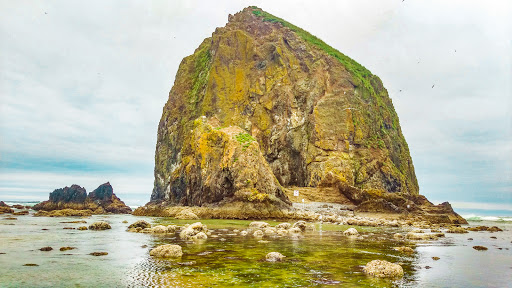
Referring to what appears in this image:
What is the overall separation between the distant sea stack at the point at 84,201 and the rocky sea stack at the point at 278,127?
10825 millimetres

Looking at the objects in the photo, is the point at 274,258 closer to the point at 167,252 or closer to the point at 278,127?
the point at 167,252

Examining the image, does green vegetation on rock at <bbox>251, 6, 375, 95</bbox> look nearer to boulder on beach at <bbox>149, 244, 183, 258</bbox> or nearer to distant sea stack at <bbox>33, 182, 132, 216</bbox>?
distant sea stack at <bbox>33, 182, 132, 216</bbox>

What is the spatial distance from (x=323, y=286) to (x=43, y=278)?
6471mm

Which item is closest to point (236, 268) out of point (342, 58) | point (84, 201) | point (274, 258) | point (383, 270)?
point (274, 258)

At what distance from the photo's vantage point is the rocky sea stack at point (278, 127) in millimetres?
Answer: 42594

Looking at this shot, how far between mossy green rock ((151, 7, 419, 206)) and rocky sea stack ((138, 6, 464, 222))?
24 centimetres

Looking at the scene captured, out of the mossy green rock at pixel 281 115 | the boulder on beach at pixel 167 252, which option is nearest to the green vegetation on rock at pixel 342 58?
the mossy green rock at pixel 281 115

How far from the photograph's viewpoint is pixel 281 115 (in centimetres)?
6788

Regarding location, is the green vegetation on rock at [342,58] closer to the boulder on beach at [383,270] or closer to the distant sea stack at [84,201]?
the distant sea stack at [84,201]

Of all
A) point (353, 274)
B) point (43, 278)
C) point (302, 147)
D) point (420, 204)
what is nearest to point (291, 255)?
point (353, 274)

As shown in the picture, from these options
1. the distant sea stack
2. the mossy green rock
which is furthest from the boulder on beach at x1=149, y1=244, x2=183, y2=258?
the distant sea stack

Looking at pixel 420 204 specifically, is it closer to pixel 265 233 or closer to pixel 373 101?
pixel 265 233

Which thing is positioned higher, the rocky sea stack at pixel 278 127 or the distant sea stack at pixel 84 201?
the rocky sea stack at pixel 278 127

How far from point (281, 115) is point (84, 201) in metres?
43.2
